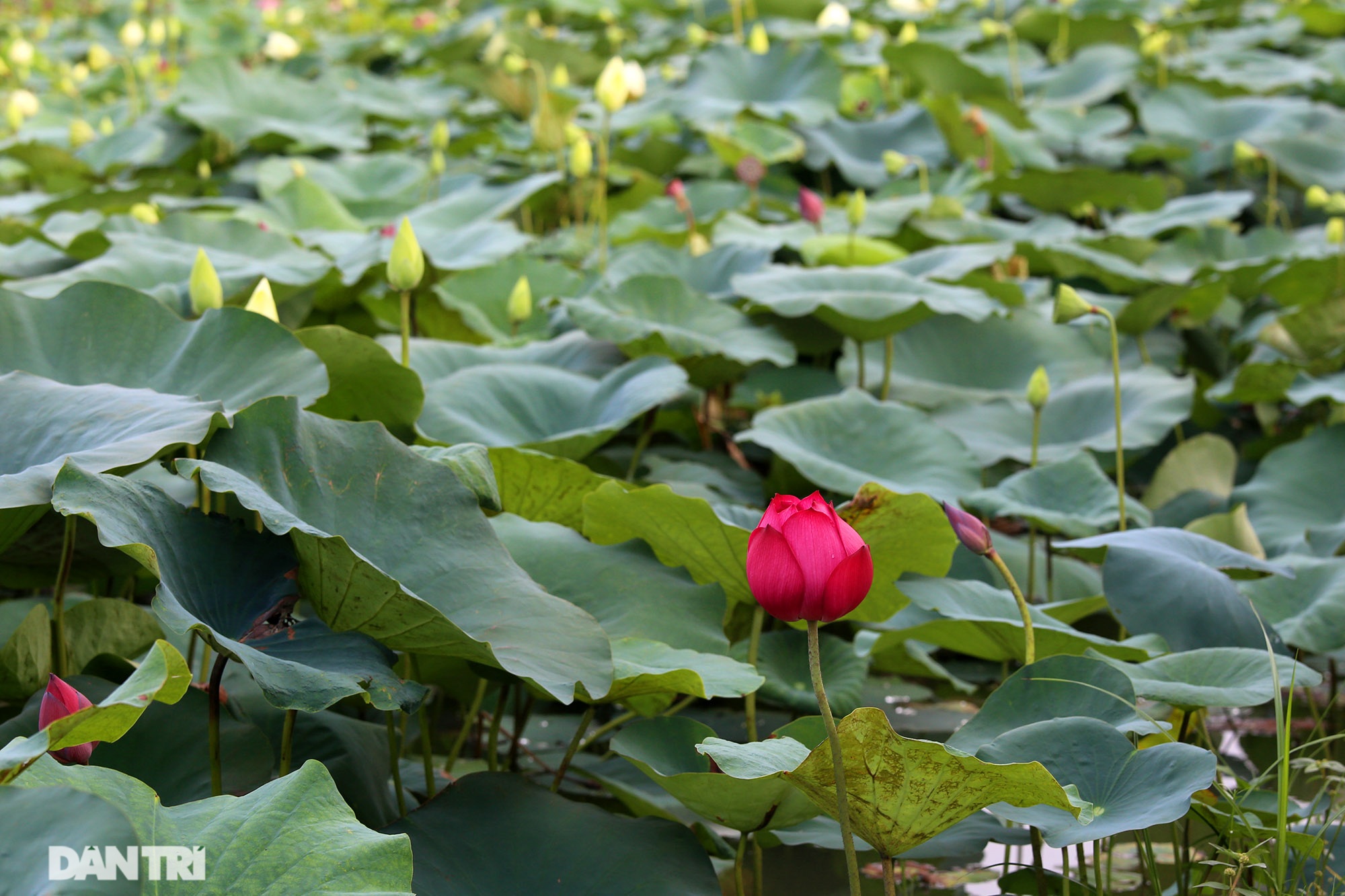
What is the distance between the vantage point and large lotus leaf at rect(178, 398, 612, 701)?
2.64 feet

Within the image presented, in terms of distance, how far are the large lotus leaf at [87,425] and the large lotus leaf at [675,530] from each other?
377 mm

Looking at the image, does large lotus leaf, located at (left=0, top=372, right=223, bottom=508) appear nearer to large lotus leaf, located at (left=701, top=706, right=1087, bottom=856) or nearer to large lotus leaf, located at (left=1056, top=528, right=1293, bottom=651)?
large lotus leaf, located at (left=701, top=706, right=1087, bottom=856)

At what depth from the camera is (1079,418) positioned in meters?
1.73

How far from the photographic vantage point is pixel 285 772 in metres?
0.92

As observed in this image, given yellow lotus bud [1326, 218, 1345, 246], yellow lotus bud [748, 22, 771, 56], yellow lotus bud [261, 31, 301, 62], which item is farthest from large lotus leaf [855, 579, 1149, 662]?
yellow lotus bud [261, 31, 301, 62]

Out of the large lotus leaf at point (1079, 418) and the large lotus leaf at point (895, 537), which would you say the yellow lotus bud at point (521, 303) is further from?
the large lotus leaf at point (895, 537)

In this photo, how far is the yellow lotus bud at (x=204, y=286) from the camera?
1.24m

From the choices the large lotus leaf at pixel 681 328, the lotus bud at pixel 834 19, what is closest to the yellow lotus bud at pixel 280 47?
the lotus bud at pixel 834 19

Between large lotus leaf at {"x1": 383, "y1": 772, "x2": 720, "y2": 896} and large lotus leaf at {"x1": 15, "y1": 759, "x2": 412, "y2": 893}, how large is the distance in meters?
0.15

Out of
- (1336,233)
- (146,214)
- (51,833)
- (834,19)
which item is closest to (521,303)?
(146,214)

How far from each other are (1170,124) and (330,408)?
8.60ft

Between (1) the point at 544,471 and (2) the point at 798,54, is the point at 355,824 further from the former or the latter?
(2) the point at 798,54

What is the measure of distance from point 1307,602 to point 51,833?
47.2 inches

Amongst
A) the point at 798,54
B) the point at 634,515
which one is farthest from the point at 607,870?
the point at 798,54
